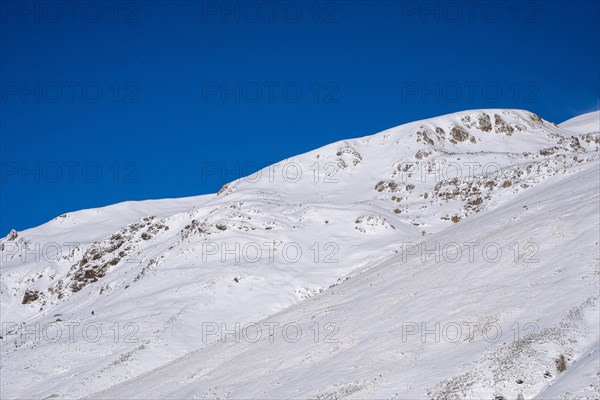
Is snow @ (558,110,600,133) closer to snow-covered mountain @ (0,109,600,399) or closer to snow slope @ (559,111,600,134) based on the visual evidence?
snow slope @ (559,111,600,134)

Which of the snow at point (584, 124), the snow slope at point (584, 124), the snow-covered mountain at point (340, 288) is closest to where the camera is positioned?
the snow-covered mountain at point (340, 288)

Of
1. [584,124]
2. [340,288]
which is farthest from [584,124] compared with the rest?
[340,288]

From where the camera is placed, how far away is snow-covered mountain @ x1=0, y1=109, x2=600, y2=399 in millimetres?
23172

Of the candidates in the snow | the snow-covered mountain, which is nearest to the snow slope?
the snow

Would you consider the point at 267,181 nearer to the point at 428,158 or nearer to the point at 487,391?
the point at 428,158

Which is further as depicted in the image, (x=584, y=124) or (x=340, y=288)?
(x=584, y=124)

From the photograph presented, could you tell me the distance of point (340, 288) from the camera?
41.0 metres

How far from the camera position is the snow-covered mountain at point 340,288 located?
76.0 feet

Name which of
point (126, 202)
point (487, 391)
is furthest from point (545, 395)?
point (126, 202)

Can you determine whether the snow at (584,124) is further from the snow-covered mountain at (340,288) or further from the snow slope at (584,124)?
the snow-covered mountain at (340,288)

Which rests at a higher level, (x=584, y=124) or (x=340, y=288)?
(x=584, y=124)

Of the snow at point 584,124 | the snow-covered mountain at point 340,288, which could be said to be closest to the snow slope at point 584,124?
the snow at point 584,124

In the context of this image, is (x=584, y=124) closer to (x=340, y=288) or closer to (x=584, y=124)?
(x=584, y=124)

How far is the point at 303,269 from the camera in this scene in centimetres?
4841
